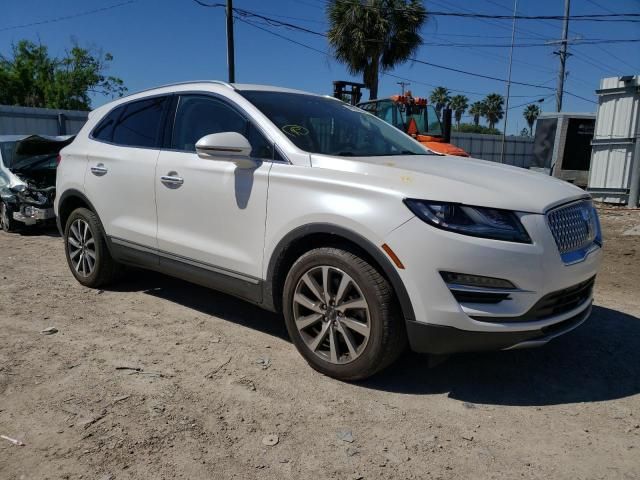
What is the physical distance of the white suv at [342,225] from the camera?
2.69m

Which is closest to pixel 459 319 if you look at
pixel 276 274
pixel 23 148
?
pixel 276 274

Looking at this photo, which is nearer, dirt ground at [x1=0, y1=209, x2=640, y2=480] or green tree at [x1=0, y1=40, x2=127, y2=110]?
dirt ground at [x1=0, y1=209, x2=640, y2=480]

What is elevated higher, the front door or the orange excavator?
the orange excavator

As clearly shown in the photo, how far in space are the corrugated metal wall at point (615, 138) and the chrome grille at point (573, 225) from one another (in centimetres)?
1009

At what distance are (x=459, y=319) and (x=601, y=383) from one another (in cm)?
124

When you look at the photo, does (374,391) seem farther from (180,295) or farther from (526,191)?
(180,295)

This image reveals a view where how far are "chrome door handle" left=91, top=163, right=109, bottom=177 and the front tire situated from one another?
2258 millimetres

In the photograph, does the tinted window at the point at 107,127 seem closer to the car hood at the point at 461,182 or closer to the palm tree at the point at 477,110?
the car hood at the point at 461,182

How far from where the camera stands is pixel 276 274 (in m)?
3.36

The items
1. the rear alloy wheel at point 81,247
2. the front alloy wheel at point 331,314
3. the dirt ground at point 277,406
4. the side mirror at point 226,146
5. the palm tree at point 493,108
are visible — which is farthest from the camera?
the palm tree at point 493,108

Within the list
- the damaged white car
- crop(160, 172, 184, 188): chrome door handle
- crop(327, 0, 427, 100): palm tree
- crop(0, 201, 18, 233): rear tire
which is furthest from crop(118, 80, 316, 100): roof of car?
crop(327, 0, 427, 100): palm tree

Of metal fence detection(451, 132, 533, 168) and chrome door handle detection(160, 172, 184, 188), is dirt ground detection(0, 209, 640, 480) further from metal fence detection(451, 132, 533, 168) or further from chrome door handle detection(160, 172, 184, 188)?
metal fence detection(451, 132, 533, 168)

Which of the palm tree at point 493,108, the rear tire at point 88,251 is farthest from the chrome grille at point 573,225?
the palm tree at point 493,108

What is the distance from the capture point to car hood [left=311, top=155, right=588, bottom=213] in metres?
2.73
